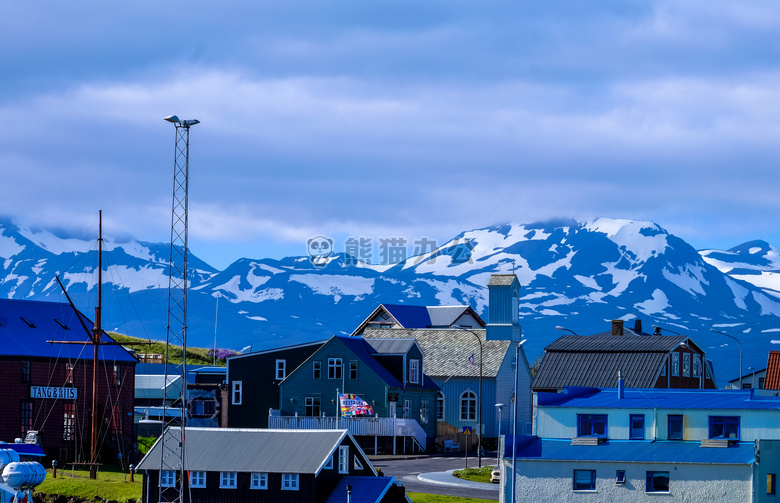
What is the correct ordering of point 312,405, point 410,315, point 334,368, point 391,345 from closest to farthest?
point 334,368 < point 312,405 < point 391,345 < point 410,315

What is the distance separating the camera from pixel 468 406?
9719cm

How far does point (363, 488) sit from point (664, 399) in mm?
15637

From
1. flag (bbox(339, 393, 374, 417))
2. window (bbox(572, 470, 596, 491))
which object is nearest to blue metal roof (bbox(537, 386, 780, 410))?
window (bbox(572, 470, 596, 491))

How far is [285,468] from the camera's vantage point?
58.4 metres

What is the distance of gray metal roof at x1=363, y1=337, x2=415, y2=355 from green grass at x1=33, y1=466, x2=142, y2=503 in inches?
1059

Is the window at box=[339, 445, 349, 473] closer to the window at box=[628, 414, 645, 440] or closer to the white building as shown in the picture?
the white building

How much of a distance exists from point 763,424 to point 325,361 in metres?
38.9

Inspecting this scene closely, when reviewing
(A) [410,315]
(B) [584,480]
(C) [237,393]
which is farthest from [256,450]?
(A) [410,315]

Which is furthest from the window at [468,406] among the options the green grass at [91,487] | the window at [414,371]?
the green grass at [91,487]

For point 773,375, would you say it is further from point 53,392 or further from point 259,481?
point 53,392

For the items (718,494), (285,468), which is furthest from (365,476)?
(718,494)

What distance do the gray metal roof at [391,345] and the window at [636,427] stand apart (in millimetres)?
32619

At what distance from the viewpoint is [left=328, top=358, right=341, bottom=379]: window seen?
9050cm

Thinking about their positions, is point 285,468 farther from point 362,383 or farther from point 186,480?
point 362,383
